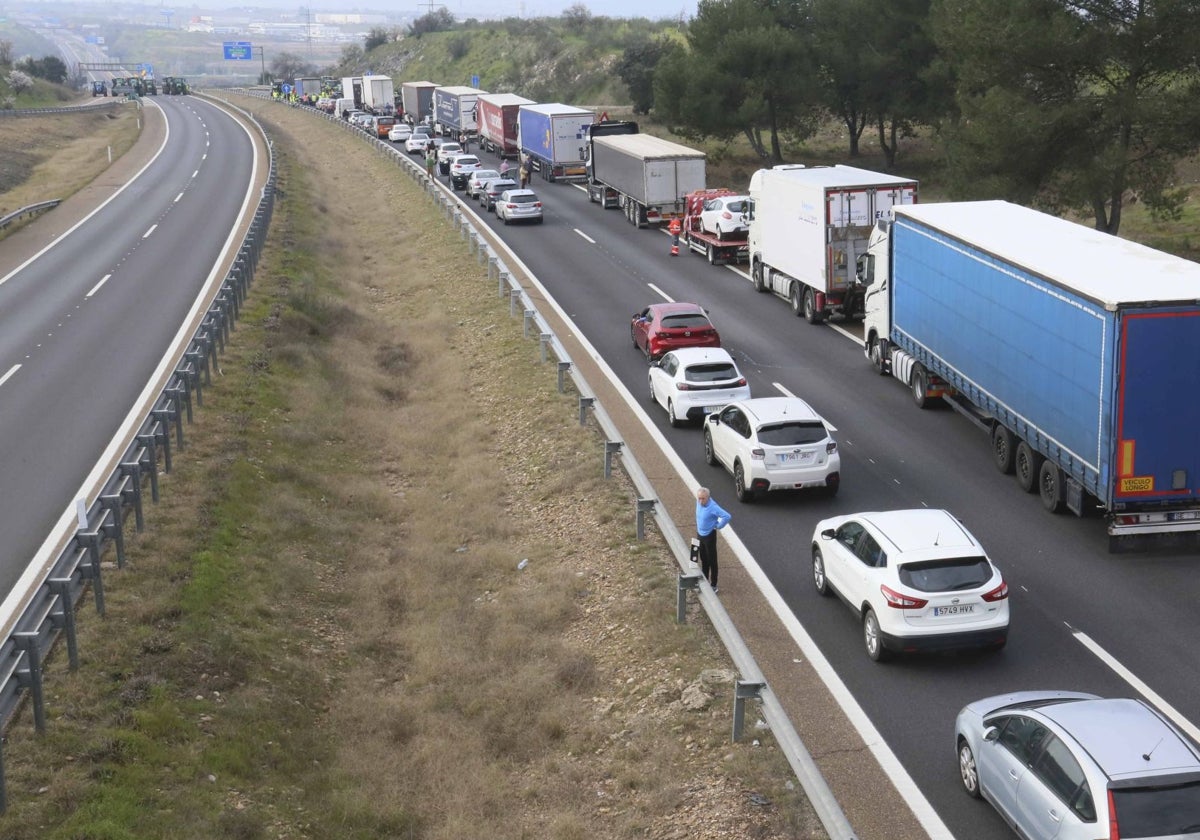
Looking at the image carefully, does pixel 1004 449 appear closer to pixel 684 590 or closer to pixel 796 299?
pixel 684 590

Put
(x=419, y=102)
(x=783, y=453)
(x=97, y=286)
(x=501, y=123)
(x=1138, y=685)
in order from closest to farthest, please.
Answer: (x=1138, y=685) → (x=783, y=453) → (x=97, y=286) → (x=501, y=123) → (x=419, y=102)

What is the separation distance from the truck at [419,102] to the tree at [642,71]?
15.2m

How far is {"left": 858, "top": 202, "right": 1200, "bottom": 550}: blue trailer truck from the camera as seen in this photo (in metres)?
17.4

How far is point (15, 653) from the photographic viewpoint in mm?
12102

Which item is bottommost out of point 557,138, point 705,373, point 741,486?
point 741,486

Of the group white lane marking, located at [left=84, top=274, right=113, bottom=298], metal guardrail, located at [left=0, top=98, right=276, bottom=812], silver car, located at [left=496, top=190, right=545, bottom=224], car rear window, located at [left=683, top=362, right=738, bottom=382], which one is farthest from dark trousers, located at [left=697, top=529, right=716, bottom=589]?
silver car, located at [left=496, top=190, right=545, bottom=224]

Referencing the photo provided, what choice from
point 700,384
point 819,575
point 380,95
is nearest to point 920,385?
point 700,384

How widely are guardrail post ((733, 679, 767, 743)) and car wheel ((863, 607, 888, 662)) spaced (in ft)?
7.90

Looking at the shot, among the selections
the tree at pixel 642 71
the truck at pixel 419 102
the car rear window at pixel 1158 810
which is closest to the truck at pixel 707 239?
the car rear window at pixel 1158 810

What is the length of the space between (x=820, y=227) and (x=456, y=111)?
60.0 meters

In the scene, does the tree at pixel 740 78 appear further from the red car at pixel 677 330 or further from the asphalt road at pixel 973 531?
the red car at pixel 677 330

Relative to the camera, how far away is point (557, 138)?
64.6 meters

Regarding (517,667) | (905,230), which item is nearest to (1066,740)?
(517,667)

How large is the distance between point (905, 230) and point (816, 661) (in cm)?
1309
